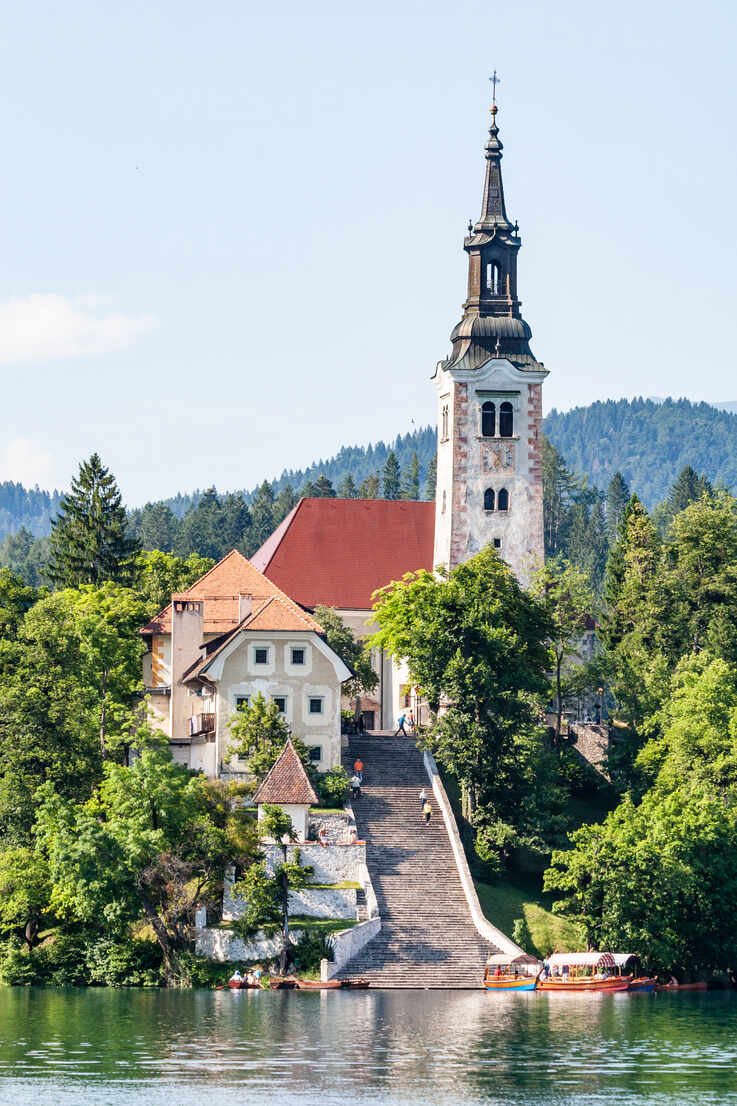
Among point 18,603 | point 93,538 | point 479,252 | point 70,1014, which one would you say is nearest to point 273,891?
point 70,1014

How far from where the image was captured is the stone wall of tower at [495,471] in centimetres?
9662

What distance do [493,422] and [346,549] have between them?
439 inches

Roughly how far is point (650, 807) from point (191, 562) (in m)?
43.1

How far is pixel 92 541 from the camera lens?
114 metres

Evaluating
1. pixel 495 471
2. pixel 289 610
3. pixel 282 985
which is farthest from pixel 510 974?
pixel 495 471

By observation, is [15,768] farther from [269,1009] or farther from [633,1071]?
[633,1071]

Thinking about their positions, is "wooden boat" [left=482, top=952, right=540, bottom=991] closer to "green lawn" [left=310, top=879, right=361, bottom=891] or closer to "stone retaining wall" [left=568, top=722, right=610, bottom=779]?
"green lawn" [left=310, top=879, right=361, bottom=891]

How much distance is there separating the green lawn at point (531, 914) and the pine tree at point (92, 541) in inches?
1612

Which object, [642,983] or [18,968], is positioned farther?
[18,968]

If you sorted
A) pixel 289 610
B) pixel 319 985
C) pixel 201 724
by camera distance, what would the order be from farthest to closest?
pixel 201 724 < pixel 289 610 < pixel 319 985

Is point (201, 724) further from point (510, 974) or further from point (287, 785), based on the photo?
point (510, 974)

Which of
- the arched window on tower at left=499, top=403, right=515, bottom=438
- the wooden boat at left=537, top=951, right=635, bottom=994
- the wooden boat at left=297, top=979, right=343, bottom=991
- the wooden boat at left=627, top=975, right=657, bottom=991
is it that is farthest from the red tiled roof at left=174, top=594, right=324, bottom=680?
the wooden boat at left=627, top=975, right=657, bottom=991

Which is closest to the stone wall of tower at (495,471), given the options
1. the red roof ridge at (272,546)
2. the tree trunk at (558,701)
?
the tree trunk at (558,701)

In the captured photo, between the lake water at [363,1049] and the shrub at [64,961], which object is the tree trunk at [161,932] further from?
the lake water at [363,1049]
